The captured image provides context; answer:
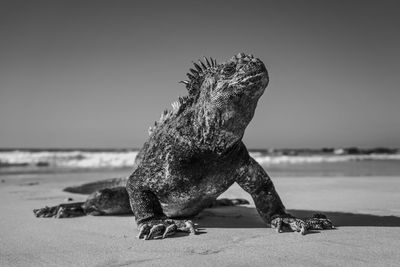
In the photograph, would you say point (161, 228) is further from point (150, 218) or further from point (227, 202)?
point (227, 202)

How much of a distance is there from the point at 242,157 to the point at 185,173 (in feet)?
2.55

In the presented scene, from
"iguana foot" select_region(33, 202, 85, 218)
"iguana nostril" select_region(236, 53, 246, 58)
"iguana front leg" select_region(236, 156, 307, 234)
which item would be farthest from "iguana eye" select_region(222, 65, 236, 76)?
"iguana foot" select_region(33, 202, 85, 218)

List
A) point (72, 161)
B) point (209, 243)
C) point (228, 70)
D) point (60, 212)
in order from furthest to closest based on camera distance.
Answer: point (72, 161)
point (60, 212)
point (228, 70)
point (209, 243)

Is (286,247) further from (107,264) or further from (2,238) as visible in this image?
(2,238)

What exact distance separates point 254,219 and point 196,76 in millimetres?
2191

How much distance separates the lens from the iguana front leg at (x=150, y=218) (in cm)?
402

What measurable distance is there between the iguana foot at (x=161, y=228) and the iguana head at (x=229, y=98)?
3.20 ft

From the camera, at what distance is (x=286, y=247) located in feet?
11.6

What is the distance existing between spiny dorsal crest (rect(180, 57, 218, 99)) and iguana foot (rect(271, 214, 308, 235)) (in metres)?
1.77

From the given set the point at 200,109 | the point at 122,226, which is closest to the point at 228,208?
the point at 122,226

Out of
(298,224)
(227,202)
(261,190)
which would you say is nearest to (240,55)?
(261,190)

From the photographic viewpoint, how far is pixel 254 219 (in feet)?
17.7

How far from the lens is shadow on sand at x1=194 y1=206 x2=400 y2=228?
187 inches

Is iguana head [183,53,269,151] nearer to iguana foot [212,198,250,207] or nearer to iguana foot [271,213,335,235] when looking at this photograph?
iguana foot [271,213,335,235]
